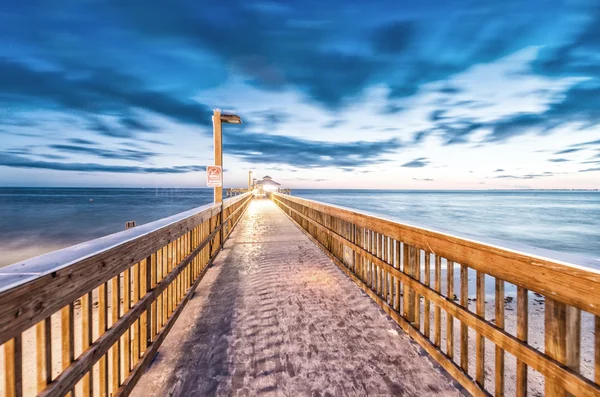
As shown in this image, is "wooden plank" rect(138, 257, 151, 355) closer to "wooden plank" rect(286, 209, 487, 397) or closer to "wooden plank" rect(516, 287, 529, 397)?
"wooden plank" rect(286, 209, 487, 397)

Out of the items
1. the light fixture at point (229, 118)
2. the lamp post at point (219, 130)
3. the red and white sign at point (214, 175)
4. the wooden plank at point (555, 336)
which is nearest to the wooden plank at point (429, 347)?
the wooden plank at point (555, 336)

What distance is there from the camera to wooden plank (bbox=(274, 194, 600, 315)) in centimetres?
118

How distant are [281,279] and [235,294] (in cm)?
81

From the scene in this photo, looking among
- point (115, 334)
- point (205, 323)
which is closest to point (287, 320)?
point (205, 323)

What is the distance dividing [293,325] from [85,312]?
191cm

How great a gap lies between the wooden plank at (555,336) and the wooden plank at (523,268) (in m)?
0.08

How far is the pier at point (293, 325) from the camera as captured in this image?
1244mm

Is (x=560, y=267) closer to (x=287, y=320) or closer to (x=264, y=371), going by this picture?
(x=264, y=371)

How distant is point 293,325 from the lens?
296 centimetres

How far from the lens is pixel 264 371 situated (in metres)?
2.23

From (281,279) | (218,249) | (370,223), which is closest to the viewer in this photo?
(370,223)

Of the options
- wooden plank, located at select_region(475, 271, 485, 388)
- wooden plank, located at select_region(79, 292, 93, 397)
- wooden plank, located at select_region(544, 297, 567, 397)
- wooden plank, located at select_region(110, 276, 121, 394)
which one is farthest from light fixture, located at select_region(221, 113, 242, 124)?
wooden plank, located at select_region(544, 297, 567, 397)

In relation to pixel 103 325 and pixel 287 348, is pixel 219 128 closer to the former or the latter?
pixel 287 348

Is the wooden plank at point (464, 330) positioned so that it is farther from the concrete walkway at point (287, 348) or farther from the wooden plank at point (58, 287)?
the wooden plank at point (58, 287)
